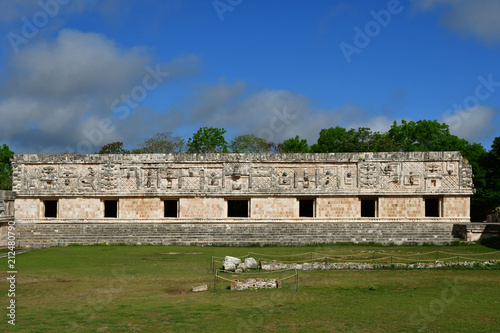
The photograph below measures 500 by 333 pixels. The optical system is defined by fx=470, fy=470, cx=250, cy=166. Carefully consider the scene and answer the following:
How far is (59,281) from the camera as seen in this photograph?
1159cm

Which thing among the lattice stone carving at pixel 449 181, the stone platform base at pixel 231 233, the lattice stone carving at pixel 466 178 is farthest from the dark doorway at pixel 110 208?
the lattice stone carving at pixel 466 178

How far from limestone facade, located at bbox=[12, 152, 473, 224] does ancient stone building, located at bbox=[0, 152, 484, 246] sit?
0.05 m

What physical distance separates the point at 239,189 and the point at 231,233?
245 cm

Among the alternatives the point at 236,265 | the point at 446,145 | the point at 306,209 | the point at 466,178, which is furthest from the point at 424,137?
the point at 236,265

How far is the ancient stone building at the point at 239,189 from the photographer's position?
23.1 m

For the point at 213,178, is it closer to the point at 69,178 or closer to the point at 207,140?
the point at 69,178

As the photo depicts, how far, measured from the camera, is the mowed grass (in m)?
7.41

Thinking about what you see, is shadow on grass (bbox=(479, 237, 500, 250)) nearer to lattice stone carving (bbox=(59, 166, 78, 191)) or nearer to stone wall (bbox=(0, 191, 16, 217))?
lattice stone carving (bbox=(59, 166, 78, 191))

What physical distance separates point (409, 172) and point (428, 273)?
456 inches

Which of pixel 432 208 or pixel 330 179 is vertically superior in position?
pixel 330 179

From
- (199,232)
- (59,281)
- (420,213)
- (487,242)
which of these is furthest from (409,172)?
(59,281)

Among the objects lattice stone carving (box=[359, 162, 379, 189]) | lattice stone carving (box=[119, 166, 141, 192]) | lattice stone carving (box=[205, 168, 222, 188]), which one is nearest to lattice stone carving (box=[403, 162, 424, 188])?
lattice stone carving (box=[359, 162, 379, 189])

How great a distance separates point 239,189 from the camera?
928 inches

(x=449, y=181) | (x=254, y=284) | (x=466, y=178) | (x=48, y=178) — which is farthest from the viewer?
(x=48, y=178)
